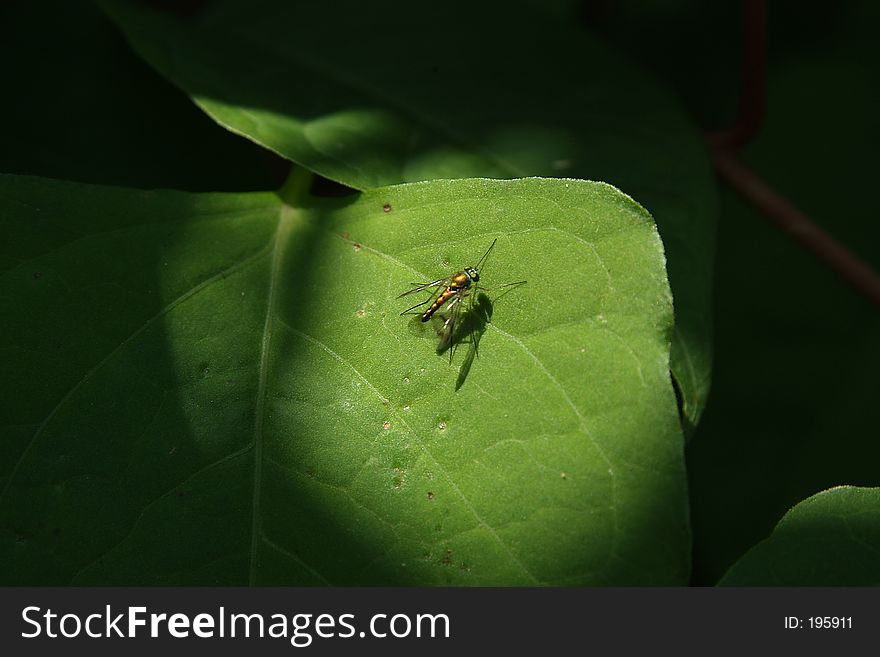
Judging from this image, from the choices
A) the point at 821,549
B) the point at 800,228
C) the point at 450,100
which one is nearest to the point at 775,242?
the point at 800,228

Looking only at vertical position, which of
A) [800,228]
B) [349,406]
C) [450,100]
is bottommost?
[349,406]

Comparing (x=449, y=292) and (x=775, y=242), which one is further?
(x=775, y=242)

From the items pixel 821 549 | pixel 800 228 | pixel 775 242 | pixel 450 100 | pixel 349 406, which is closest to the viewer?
pixel 821 549

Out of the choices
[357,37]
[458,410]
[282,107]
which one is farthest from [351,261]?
[357,37]

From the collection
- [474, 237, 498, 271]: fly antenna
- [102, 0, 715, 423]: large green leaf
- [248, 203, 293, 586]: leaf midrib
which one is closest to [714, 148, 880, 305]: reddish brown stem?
[102, 0, 715, 423]: large green leaf

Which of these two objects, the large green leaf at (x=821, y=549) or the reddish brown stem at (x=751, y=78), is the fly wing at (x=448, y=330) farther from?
the reddish brown stem at (x=751, y=78)

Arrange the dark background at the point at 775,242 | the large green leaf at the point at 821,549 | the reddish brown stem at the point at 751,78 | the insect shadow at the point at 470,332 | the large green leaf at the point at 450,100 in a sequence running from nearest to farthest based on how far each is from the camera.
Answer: the large green leaf at the point at 821,549 < the insect shadow at the point at 470,332 < the large green leaf at the point at 450,100 < the reddish brown stem at the point at 751,78 < the dark background at the point at 775,242

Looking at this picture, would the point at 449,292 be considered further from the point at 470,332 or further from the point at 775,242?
the point at 775,242

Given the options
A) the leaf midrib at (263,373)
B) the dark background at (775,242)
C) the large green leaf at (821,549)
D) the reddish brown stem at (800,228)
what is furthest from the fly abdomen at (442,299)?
the reddish brown stem at (800,228)
